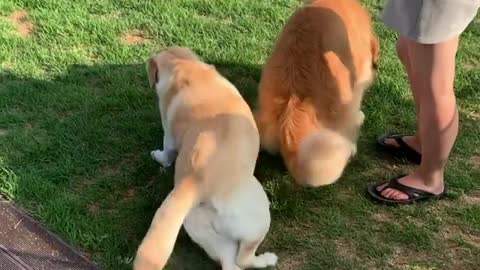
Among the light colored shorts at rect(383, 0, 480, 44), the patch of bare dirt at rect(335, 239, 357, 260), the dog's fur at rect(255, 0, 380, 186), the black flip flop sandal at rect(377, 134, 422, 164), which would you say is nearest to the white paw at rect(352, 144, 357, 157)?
the dog's fur at rect(255, 0, 380, 186)

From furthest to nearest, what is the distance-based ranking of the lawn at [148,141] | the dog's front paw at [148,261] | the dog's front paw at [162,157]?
the dog's front paw at [162,157] < the lawn at [148,141] < the dog's front paw at [148,261]

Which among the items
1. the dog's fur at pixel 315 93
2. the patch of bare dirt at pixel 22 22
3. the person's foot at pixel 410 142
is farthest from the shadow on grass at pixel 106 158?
A: the patch of bare dirt at pixel 22 22

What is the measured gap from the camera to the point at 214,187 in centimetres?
214

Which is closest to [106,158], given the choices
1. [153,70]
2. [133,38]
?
[153,70]

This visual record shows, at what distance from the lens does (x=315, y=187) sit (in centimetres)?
279

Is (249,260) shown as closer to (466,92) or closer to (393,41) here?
(466,92)

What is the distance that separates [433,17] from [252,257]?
3.50 ft

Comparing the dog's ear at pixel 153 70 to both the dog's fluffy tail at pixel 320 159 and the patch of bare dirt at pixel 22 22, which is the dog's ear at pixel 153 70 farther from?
the patch of bare dirt at pixel 22 22

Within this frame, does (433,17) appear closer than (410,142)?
Yes

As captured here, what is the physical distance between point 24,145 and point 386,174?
1.70 meters

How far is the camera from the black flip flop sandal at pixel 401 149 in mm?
2945

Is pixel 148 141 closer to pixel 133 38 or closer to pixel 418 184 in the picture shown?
pixel 133 38

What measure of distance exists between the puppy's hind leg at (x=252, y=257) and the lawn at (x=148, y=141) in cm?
7

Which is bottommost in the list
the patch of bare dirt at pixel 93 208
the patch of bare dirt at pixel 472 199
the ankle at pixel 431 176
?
the patch of bare dirt at pixel 93 208
